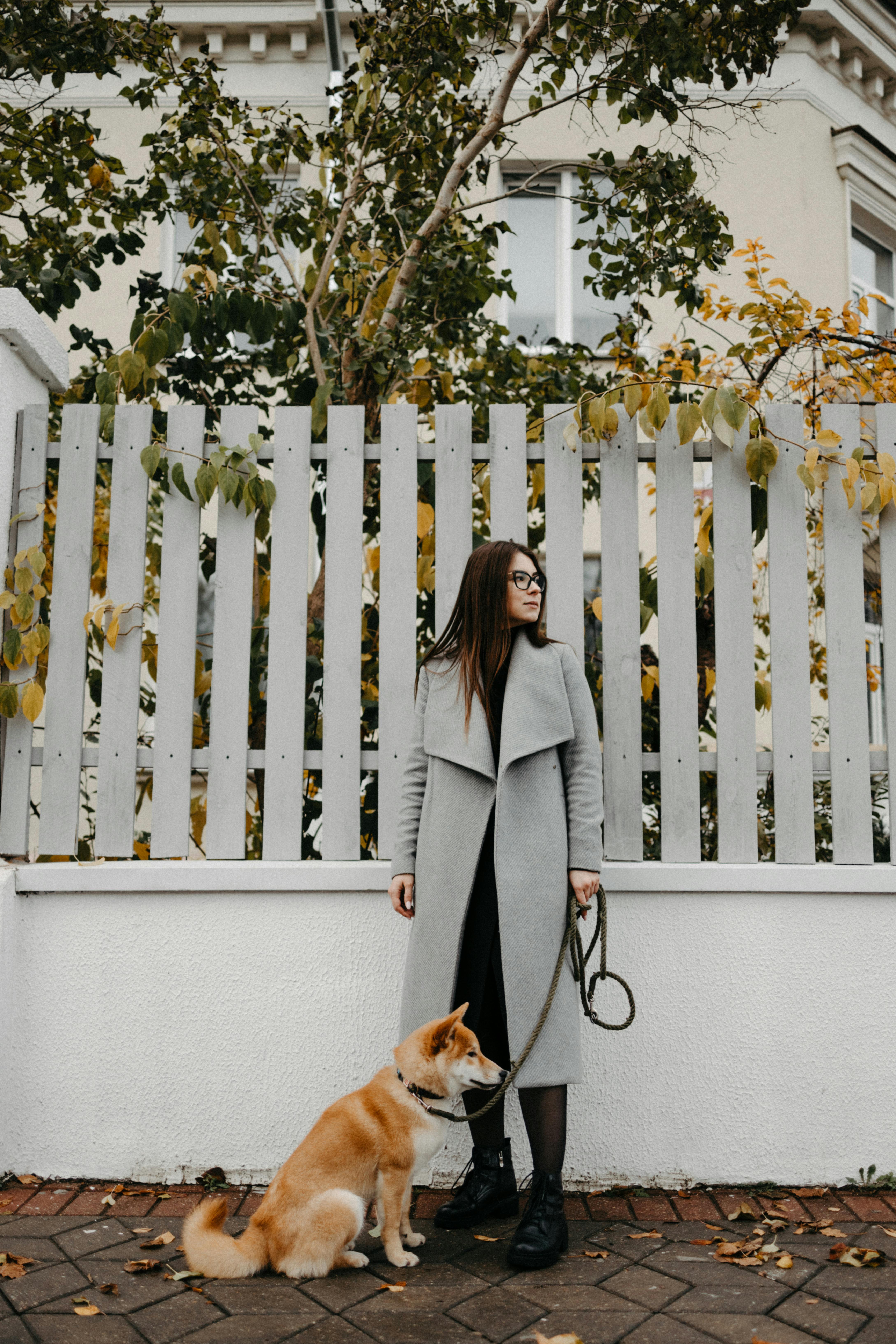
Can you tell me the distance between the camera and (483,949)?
9.06 ft

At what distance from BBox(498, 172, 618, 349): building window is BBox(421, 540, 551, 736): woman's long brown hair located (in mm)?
6264

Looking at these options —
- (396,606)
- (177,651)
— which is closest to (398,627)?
(396,606)

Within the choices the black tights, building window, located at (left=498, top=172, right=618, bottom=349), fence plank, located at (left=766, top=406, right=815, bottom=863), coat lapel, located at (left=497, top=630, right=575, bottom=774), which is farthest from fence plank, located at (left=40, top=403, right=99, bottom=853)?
building window, located at (left=498, top=172, right=618, bottom=349)

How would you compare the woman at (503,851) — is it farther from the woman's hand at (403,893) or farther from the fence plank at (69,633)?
the fence plank at (69,633)

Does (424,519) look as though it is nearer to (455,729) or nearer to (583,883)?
(455,729)

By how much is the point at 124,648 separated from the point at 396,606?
2.84 ft

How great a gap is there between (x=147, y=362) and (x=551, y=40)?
219cm

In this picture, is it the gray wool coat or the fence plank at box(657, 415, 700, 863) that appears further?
the fence plank at box(657, 415, 700, 863)

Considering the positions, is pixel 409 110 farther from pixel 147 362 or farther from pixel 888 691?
pixel 888 691

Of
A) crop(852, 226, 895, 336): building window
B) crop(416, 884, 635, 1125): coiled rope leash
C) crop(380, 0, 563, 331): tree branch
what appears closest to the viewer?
crop(416, 884, 635, 1125): coiled rope leash

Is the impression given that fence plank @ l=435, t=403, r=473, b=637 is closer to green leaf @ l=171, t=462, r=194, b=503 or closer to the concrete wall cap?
green leaf @ l=171, t=462, r=194, b=503

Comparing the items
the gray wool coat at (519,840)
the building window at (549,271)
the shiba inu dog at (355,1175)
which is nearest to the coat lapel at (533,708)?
the gray wool coat at (519,840)

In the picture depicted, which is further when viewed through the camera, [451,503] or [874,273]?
[874,273]

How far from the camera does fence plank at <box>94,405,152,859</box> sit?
3.17 meters
